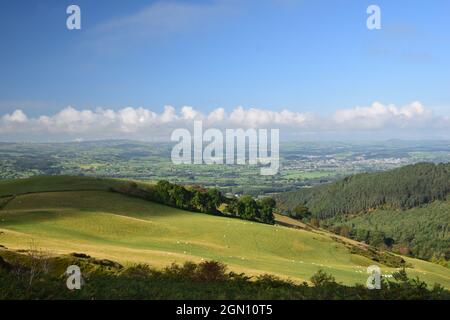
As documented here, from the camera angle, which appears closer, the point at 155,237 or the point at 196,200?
the point at 155,237

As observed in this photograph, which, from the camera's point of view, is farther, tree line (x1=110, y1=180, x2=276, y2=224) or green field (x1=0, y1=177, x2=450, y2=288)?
tree line (x1=110, y1=180, x2=276, y2=224)

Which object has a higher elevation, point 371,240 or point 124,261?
point 124,261

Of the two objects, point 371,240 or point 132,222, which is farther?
point 371,240

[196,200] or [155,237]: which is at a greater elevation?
[155,237]

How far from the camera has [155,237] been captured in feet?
209

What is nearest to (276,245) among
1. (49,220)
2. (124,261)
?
(49,220)

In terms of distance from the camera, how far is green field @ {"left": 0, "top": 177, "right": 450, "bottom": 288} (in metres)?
45.2

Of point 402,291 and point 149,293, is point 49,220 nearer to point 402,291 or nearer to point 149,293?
point 149,293

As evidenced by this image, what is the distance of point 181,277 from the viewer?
2367 cm

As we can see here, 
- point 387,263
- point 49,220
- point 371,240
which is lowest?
point 371,240

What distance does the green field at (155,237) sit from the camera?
4519cm

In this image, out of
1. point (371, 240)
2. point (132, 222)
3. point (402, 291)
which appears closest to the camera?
point (402, 291)

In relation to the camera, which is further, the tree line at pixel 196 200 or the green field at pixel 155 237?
the tree line at pixel 196 200
